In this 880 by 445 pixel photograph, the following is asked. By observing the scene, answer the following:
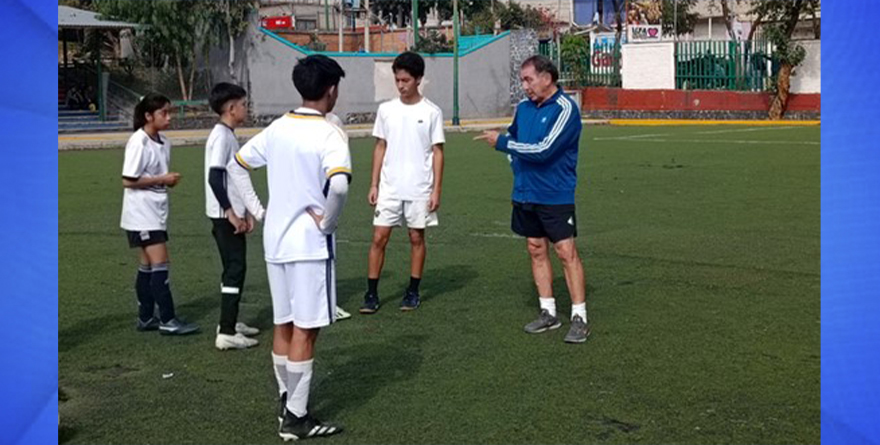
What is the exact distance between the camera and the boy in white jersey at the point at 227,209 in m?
7.06

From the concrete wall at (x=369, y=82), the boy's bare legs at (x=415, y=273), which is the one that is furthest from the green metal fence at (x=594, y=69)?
the boy's bare legs at (x=415, y=273)

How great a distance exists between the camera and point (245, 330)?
771 cm

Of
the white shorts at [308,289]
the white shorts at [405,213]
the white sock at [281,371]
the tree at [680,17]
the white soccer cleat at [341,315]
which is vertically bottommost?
the white soccer cleat at [341,315]

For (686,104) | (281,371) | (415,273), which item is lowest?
(281,371)

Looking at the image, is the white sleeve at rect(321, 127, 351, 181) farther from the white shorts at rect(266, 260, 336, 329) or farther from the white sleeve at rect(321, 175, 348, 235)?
the white shorts at rect(266, 260, 336, 329)

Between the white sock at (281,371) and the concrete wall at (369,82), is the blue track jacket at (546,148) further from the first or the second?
the concrete wall at (369,82)

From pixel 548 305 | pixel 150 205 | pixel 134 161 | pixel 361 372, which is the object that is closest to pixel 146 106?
pixel 134 161

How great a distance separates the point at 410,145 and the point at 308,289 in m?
3.27

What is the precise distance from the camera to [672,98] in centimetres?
3538

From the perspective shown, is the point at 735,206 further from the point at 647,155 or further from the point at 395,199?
the point at 647,155

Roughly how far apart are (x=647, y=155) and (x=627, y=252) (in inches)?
448

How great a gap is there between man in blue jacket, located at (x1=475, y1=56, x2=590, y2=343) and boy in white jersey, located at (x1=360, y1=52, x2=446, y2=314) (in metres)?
1.09

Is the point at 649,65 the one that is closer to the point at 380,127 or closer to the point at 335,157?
the point at 380,127

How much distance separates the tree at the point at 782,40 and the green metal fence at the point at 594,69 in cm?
581
